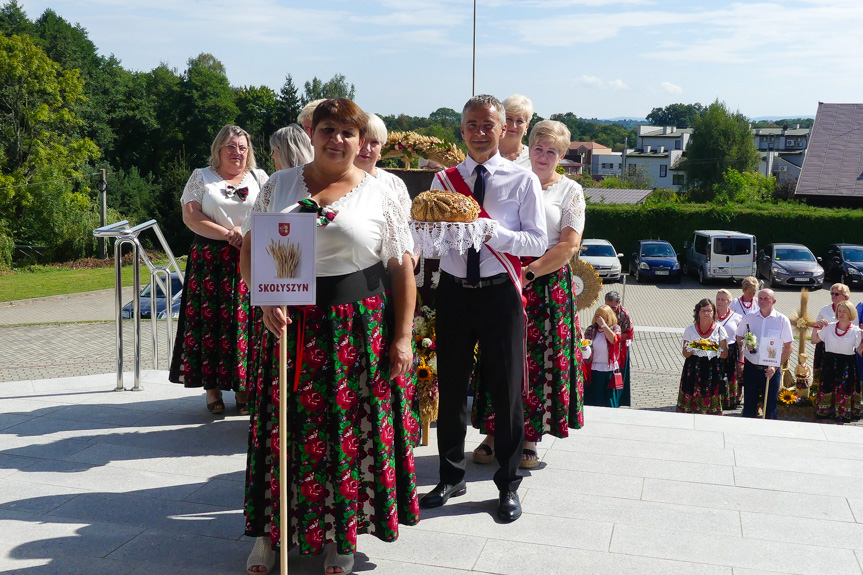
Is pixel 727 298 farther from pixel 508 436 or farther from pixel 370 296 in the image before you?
pixel 370 296

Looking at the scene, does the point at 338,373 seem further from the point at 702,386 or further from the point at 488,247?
the point at 702,386

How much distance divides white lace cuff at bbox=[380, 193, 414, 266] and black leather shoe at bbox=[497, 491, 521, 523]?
1.40m

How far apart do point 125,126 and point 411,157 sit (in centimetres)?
6059

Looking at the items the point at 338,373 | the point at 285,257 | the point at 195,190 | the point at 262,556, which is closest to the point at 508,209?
the point at 338,373

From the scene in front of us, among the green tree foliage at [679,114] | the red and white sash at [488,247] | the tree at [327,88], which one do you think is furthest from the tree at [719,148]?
the green tree foliage at [679,114]

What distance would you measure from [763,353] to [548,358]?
578cm

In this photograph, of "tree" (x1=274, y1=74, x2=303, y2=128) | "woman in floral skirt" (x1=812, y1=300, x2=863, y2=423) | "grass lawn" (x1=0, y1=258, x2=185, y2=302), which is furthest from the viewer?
"tree" (x1=274, y1=74, x2=303, y2=128)

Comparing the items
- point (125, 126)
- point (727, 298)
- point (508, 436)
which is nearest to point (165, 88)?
point (125, 126)

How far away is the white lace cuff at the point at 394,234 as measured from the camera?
3.42 metres

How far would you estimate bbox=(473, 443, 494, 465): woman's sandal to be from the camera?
16.0 ft

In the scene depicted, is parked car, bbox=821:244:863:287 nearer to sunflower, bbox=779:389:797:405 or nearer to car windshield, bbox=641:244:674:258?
car windshield, bbox=641:244:674:258

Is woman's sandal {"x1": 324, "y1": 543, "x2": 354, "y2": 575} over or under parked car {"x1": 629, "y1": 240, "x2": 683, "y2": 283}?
under

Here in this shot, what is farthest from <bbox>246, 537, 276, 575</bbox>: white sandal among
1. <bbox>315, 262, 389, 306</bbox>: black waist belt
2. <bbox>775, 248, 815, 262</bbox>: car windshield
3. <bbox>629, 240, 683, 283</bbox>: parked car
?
<bbox>775, 248, 815, 262</bbox>: car windshield

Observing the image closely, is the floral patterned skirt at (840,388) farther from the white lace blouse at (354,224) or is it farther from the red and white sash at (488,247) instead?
the white lace blouse at (354,224)
